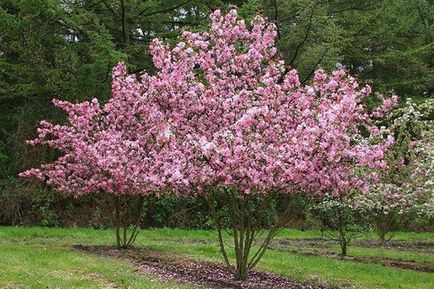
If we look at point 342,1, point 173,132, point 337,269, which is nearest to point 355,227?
point 337,269

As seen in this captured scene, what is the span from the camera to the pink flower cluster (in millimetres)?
10203

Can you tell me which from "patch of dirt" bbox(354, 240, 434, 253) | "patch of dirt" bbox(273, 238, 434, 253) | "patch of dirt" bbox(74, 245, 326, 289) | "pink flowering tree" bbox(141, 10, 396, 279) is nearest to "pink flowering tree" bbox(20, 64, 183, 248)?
"pink flowering tree" bbox(141, 10, 396, 279)

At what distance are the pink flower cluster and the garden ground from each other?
70.2 inches

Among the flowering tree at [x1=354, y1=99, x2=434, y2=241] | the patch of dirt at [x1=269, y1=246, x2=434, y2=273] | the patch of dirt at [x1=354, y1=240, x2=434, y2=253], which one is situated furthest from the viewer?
the patch of dirt at [x1=354, y1=240, x2=434, y2=253]

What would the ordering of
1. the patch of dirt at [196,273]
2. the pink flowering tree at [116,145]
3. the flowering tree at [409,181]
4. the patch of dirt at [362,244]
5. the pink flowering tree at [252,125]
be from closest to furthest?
the pink flowering tree at [252,125], the patch of dirt at [196,273], the flowering tree at [409,181], the pink flowering tree at [116,145], the patch of dirt at [362,244]

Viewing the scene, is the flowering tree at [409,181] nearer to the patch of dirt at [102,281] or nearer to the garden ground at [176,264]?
the garden ground at [176,264]

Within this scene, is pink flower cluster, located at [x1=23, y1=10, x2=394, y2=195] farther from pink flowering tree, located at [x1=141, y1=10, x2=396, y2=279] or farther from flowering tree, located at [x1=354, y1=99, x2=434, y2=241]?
flowering tree, located at [x1=354, y1=99, x2=434, y2=241]

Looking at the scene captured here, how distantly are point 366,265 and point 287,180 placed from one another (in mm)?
5886

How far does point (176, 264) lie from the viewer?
13.4 m

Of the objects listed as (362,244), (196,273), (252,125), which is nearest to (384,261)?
(362,244)

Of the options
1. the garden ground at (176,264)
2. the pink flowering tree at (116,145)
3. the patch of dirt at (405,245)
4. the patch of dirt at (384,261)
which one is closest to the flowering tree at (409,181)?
the patch of dirt at (384,261)

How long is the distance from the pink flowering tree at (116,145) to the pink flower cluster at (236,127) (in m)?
0.04

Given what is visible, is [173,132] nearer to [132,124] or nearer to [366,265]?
[132,124]

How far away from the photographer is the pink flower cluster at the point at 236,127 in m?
10.2
